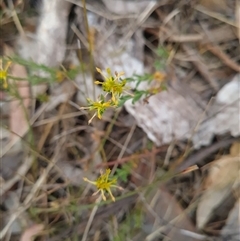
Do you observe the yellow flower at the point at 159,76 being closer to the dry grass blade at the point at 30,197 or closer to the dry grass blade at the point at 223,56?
the dry grass blade at the point at 223,56

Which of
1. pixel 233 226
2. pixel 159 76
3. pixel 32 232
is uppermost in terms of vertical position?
pixel 159 76

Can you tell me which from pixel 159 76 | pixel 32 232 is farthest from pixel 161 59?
pixel 32 232

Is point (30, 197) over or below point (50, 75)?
below

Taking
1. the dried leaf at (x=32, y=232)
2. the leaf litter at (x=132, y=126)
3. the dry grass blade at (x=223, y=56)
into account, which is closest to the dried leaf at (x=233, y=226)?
the leaf litter at (x=132, y=126)

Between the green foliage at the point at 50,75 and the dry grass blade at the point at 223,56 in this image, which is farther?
the dry grass blade at the point at 223,56

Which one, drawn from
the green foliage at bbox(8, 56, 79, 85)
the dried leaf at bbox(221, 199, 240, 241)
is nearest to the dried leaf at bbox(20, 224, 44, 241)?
the green foliage at bbox(8, 56, 79, 85)

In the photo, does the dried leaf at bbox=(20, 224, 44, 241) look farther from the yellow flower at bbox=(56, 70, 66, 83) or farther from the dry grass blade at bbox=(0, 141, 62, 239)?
the yellow flower at bbox=(56, 70, 66, 83)

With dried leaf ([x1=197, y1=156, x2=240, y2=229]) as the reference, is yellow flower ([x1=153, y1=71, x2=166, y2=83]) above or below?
above

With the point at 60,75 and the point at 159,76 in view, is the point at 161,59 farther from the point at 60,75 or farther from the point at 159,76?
the point at 60,75

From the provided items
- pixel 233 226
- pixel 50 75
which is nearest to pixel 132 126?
pixel 50 75

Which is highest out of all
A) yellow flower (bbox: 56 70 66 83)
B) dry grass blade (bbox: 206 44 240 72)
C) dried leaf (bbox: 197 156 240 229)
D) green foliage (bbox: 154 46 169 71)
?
yellow flower (bbox: 56 70 66 83)
